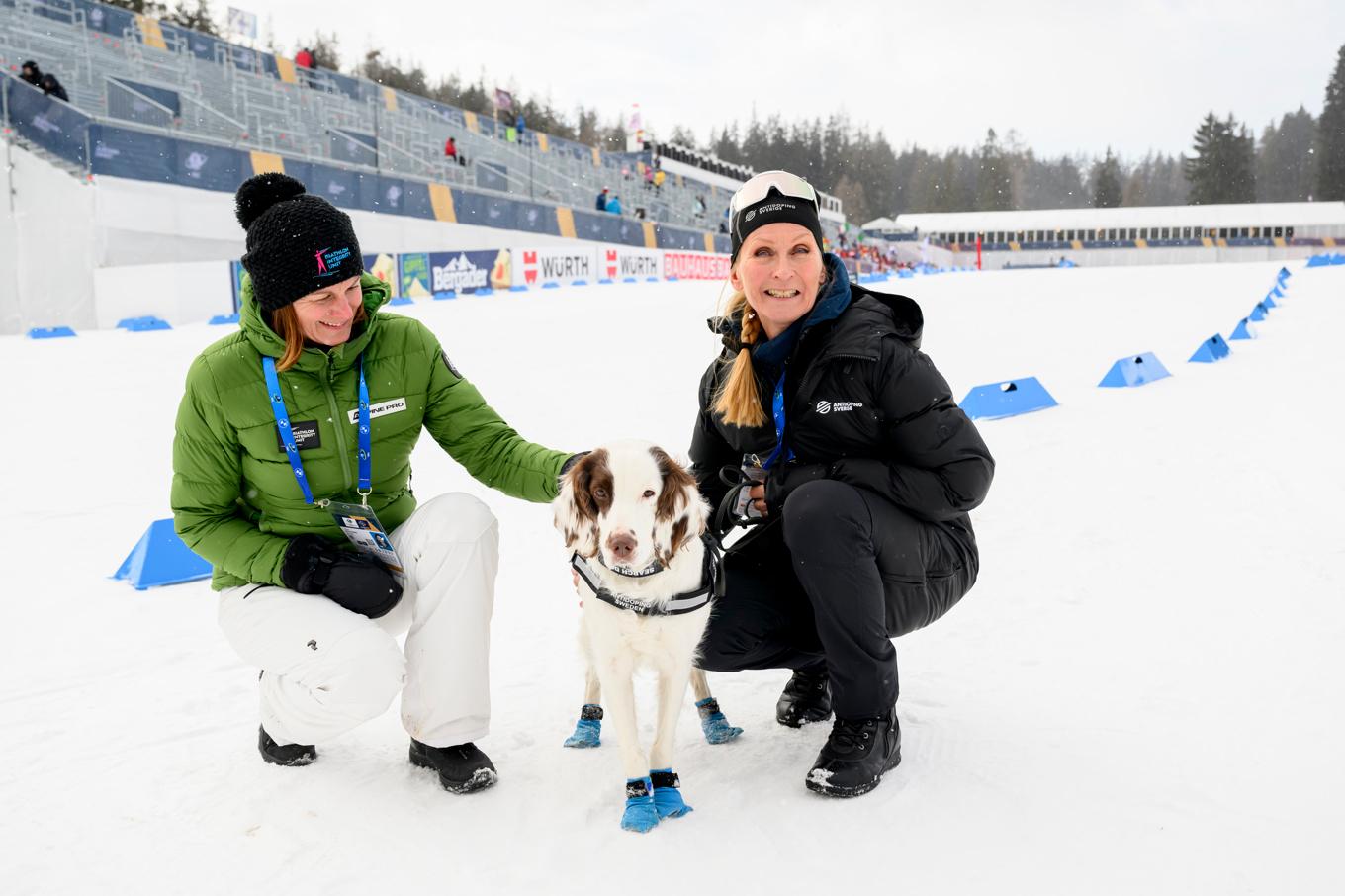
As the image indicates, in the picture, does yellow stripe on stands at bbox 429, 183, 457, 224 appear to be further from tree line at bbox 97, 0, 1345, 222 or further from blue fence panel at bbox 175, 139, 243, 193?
tree line at bbox 97, 0, 1345, 222

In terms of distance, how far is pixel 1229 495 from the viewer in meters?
5.20

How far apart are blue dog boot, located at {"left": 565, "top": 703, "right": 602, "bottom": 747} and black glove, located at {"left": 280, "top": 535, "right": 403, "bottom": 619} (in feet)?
2.31

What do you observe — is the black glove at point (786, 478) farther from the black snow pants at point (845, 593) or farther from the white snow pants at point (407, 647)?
the white snow pants at point (407, 647)

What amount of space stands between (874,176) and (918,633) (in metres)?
102

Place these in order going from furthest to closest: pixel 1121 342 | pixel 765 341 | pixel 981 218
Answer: pixel 981 218
pixel 1121 342
pixel 765 341

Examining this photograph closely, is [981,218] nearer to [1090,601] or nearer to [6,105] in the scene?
[6,105]

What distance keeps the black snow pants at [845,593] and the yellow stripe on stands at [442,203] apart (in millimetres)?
21645

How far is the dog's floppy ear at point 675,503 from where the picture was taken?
2521 millimetres

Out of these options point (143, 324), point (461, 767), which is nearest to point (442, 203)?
point (143, 324)

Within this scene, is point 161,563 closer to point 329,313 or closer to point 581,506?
point 329,313

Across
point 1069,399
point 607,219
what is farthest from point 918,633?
point 607,219

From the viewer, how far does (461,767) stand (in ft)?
9.00

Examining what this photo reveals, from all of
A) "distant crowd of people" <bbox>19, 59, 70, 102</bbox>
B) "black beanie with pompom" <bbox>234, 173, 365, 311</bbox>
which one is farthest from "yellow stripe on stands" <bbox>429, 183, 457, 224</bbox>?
"black beanie with pompom" <bbox>234, 173, 365, 311</bbox>

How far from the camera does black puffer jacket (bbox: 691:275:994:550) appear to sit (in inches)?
107
